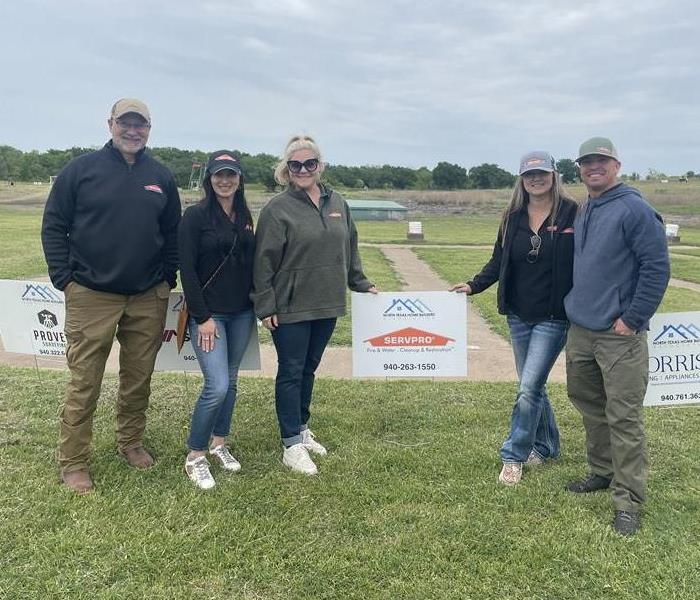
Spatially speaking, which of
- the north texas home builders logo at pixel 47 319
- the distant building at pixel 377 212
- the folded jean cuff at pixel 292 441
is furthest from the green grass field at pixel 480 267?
the distant building at pixel 377 212

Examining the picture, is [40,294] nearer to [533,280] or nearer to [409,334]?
[409,334]

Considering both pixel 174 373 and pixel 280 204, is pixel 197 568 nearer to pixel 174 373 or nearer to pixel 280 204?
pixel 280 204

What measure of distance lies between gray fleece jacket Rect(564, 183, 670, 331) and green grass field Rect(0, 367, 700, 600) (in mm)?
1146

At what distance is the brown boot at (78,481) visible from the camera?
3676 millimetres

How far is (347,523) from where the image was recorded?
3391 millimetres

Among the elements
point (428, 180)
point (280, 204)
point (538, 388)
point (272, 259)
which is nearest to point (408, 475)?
point (538, 388)

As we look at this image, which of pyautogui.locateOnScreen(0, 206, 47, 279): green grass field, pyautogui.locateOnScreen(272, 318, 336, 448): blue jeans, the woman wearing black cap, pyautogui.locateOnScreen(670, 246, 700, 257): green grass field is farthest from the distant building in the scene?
the woman wearing black cap

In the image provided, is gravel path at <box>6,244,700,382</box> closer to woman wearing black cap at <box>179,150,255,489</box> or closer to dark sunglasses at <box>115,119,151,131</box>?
woman wearing black cap at <box>179,150,255,489</box>

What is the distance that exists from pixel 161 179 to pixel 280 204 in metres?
0.73

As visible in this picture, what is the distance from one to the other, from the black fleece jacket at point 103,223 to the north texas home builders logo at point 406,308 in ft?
6.58

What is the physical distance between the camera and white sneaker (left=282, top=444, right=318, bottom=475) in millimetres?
3994

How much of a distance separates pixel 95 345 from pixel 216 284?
80 cm

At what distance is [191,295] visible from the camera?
3580 mm

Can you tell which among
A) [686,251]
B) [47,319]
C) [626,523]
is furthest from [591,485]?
[686,251]
